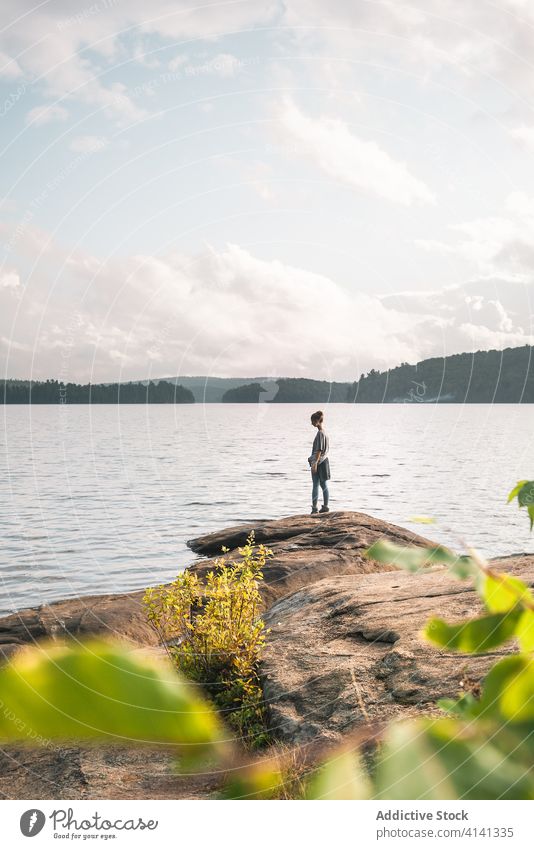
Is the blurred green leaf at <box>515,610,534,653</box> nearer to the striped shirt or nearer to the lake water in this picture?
the lake water

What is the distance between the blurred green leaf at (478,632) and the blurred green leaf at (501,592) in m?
0.02

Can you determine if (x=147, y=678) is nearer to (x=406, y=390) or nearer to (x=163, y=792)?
(x=163, y=792)

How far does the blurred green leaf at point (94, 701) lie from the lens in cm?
76

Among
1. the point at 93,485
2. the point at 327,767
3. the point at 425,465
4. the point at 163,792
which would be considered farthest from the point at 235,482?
the point at 327,767

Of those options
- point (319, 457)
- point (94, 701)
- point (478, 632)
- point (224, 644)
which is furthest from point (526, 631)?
point (319, 457)

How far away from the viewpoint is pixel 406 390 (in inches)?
259

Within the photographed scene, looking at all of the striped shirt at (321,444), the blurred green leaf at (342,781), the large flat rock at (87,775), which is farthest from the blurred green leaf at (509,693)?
the striped shirt at (321,444)

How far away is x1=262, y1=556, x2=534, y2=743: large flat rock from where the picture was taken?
4.23 meters

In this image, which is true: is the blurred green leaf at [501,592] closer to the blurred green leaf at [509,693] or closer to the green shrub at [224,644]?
the blurred green leaf at [509,693]

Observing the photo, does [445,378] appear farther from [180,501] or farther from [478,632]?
[180,501]

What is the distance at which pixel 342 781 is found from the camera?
0.82 metres
